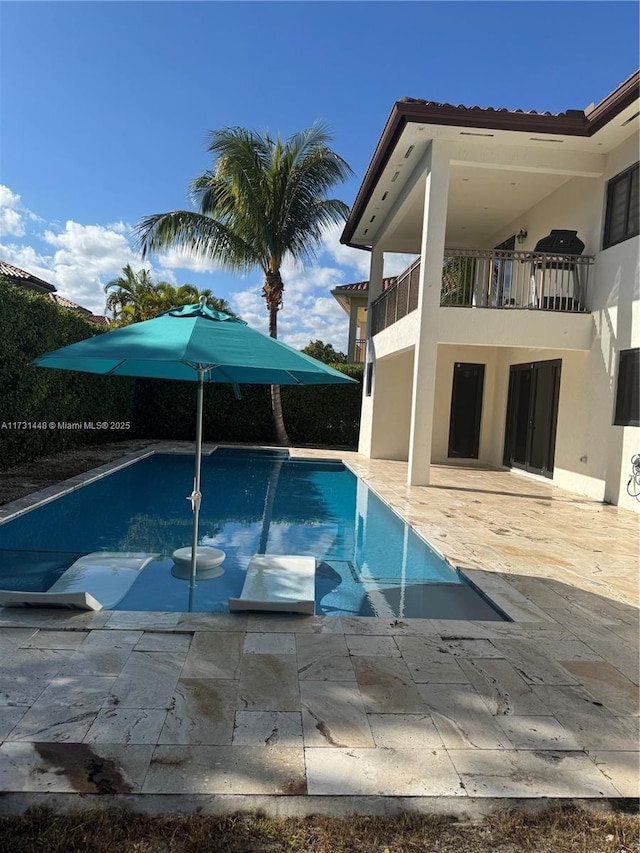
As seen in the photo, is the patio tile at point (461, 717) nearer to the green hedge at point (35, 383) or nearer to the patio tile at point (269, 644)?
the patio tile at point (269, 644)

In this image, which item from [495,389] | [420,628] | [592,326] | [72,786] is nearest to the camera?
[72,786]

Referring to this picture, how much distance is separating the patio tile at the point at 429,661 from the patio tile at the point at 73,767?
1869 millimetres

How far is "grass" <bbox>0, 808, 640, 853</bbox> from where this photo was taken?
2.25m

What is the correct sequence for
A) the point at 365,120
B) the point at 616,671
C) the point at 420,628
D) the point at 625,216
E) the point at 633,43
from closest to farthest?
the point at 616,671 < the point at 420,628 < the point at 633,43 < the point at 625,216 < the point at 365,120

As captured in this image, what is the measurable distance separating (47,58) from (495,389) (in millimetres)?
13592

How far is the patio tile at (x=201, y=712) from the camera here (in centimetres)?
298

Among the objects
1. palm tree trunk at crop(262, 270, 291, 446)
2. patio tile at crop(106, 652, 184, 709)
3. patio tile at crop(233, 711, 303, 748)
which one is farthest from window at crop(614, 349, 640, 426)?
palm tree trunk at crop(262, 270, 291, 446)

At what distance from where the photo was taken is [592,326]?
12125mm

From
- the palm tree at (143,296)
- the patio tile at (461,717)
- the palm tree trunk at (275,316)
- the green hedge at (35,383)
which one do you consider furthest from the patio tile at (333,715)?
the palm tree at (143,296)

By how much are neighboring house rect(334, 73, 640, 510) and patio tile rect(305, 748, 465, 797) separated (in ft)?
30.3

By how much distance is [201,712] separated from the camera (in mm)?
3223

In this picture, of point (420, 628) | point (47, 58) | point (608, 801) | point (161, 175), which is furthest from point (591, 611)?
point (161, 175)

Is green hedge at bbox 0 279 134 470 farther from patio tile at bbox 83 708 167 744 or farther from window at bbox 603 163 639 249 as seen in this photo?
window at bbox 603 163 639 249

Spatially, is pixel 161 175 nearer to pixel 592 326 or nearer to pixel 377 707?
pixel 592 326
